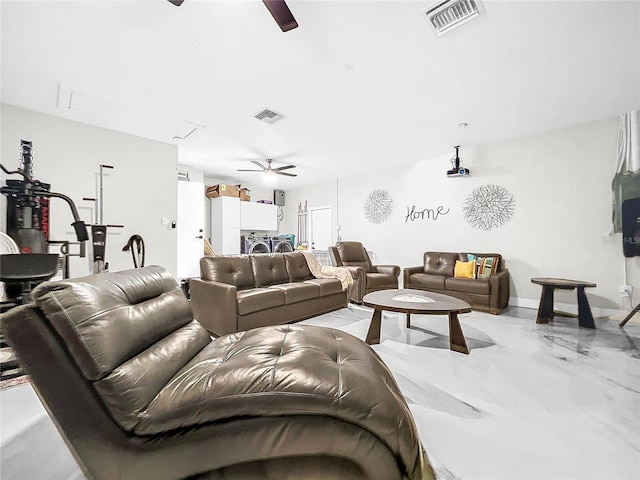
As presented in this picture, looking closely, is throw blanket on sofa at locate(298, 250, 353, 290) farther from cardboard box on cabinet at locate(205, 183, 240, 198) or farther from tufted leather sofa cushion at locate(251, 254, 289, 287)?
cardboard box on cabinet at locate(205, 183, 240, 198)

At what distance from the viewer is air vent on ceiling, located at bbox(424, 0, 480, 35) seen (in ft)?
6.13

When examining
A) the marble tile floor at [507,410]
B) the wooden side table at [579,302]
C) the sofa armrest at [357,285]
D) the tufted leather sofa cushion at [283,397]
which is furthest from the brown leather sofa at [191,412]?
the wooden side table at [579,302]

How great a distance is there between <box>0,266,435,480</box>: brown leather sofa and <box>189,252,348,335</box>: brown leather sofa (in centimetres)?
185

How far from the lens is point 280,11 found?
5.13ft

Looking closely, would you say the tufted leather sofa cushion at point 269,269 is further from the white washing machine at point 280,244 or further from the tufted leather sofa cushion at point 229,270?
the white washing machine at point 280,244

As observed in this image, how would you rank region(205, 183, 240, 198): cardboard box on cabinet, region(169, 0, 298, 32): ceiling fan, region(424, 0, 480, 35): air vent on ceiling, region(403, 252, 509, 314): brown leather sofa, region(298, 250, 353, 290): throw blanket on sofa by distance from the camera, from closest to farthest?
region(169, 0, 298, 32): ceiling fan, region(424, 0, 480, 35): air vent on ceiling, region(403, 252, 509, 314): brown leather sofa, region(298, 250, 353, 290): throw blanket on sofa, region(205, 183, 240, 198): cardboard box on cabinet

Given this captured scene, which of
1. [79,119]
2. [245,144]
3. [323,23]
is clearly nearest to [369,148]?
[245,144]

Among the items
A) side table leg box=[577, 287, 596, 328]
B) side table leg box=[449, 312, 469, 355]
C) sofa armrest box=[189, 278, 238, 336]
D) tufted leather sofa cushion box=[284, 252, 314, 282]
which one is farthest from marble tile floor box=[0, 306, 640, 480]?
tufted leather sofa cushion box=[284, 252, 314, 282]

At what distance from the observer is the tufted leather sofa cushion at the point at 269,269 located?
3.49 m

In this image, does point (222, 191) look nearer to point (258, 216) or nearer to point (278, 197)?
point (258, 216)

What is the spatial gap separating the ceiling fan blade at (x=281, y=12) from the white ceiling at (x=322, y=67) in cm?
38

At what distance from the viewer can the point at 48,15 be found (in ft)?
6.53

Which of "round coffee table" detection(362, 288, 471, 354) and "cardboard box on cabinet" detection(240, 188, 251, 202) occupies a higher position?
"cardboard box on cabinet" detection(240, 188, 251, 202)

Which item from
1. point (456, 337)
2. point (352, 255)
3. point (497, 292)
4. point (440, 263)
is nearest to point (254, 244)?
point (352, 255)
